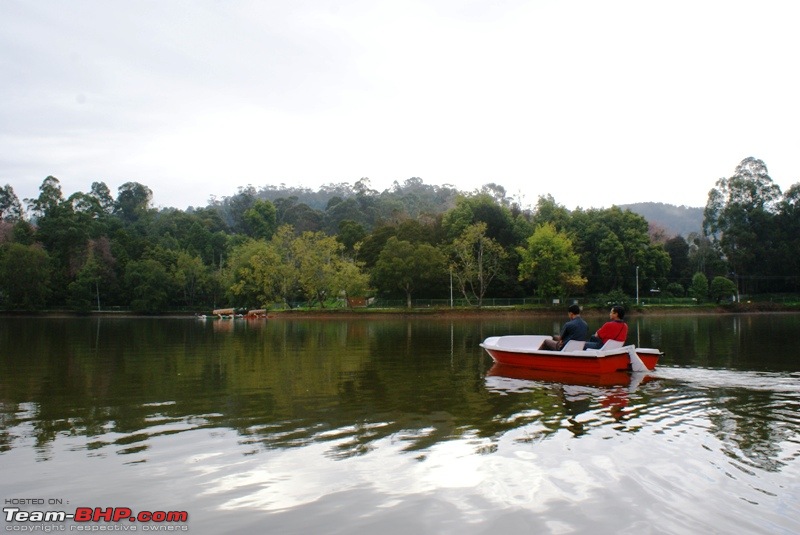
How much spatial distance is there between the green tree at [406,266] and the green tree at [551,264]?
9.90m

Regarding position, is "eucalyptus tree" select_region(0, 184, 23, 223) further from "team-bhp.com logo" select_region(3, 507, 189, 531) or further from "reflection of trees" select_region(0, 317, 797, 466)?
"team-bhp.com logo" select_region(3, 507, 189, 531)

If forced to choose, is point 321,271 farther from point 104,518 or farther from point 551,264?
point 104,518

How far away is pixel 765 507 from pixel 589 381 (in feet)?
30.8

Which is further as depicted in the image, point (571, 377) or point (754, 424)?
point (571, 377)

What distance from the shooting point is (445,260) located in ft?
233

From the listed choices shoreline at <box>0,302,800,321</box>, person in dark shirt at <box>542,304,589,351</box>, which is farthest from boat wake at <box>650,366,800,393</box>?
shoreline at <box>0,302,800,321</box>

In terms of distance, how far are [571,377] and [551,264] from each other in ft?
174

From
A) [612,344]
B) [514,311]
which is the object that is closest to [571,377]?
[612,344]

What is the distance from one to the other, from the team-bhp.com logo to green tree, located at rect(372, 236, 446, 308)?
204ft

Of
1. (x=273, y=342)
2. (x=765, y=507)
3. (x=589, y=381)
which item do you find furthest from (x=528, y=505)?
(x=273, y=342)

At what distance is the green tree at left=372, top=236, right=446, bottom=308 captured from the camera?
68781 millimetres

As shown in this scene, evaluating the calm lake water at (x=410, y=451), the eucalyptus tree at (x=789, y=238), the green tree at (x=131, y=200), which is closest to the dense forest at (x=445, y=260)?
the eucalyptus tree at (x=789, y=238)

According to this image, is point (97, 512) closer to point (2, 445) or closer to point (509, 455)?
point (2, 445)

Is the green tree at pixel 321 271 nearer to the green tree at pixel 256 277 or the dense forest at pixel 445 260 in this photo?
the dense forest at pixel 445 260
